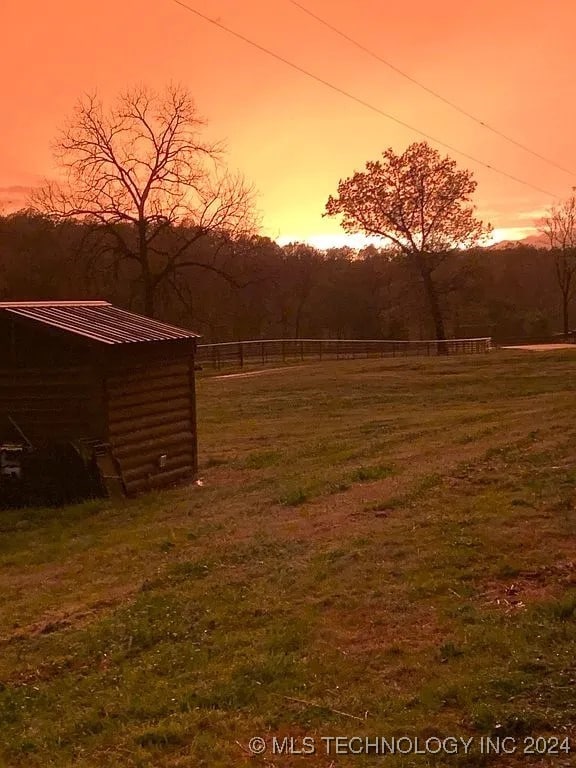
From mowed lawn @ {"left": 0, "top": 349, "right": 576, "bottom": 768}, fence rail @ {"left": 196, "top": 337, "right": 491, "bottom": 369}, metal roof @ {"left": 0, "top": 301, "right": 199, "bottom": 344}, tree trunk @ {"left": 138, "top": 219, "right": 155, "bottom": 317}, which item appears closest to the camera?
mowed lawn @ {"left": 0, "top": 349, "right": 576, "bottom": 768}

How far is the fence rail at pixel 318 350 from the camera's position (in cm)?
3809

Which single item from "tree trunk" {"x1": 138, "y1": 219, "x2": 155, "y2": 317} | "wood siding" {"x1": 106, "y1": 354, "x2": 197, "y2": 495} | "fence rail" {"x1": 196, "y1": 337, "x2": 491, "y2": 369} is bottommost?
"wood siding" {"x1": 106, "y1": 354, "x2": 197, "y2": 495}

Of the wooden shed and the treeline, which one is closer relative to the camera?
the wooden shed

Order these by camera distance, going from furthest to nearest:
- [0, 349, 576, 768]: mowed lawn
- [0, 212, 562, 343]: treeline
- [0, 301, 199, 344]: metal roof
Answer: [0, 212, 562, 343]: treeline < [0, 301, 199, 344]: metal roof < [0, 349, 576, 768]: mowed lawn

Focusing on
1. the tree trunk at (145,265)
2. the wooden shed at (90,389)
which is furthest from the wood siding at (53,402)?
the tree trunk at (145,265)

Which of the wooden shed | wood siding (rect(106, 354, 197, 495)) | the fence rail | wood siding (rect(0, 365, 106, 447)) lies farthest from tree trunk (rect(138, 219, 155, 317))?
wood siding (rect(0, 365, 106, 447))

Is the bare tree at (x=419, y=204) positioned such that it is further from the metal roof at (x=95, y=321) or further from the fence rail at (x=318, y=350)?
the metal roof at (x=95, y=321)

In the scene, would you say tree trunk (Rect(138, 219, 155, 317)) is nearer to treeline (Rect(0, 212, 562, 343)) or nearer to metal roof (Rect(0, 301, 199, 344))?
treeline (Rect(0, 212, 562, 343))

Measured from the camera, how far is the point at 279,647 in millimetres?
5309

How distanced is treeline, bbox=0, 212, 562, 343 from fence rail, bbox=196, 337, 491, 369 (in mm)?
3110

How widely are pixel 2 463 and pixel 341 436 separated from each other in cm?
684

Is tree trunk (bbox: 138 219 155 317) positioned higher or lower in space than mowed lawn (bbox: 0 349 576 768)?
higher

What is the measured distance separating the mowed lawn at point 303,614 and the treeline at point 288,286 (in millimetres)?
28229

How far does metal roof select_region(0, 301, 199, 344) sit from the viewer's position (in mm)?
11877
